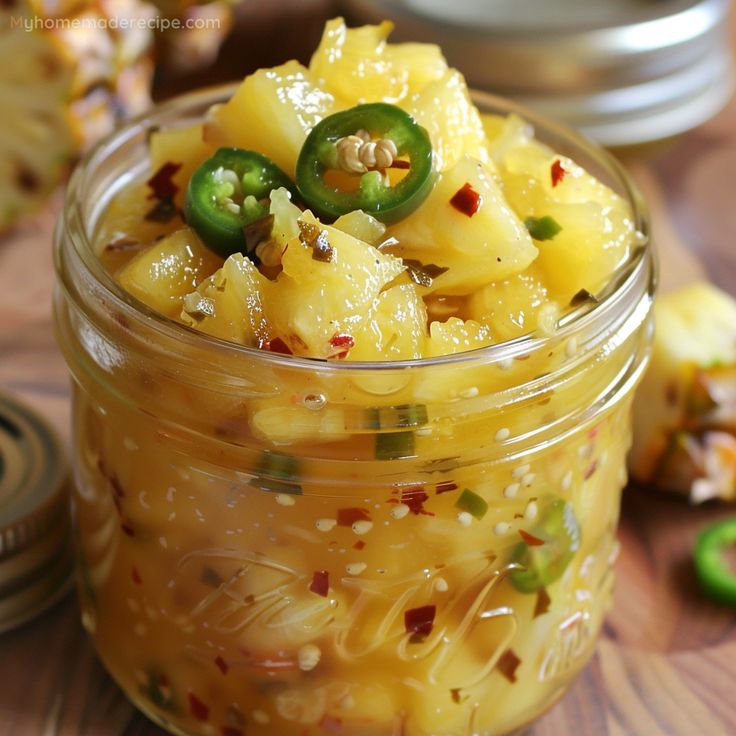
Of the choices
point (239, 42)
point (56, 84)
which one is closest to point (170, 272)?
point (56, 84)

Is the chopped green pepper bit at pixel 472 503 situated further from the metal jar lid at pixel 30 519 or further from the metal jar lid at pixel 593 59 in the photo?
the metal jar lid at pixel 593 59

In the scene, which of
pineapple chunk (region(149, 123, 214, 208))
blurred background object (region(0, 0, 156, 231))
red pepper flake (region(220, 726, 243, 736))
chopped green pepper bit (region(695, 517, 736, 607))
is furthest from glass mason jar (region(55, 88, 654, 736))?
blurred background object (region(0, 0, 156, 231))

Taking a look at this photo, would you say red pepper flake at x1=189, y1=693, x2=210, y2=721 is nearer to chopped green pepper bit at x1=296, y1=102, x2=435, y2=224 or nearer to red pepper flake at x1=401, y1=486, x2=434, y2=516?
red pepper flake at x1=401, y1=486, x2=434, y2=516

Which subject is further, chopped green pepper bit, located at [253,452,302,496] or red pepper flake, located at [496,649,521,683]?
red pepper flake, located at [496,649,521,683]

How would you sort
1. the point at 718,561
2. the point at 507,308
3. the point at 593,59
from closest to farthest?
the point at 507,308
the point at 718,561
the point at 593,59

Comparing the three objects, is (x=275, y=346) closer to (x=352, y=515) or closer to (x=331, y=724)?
(x=352, y=515)
